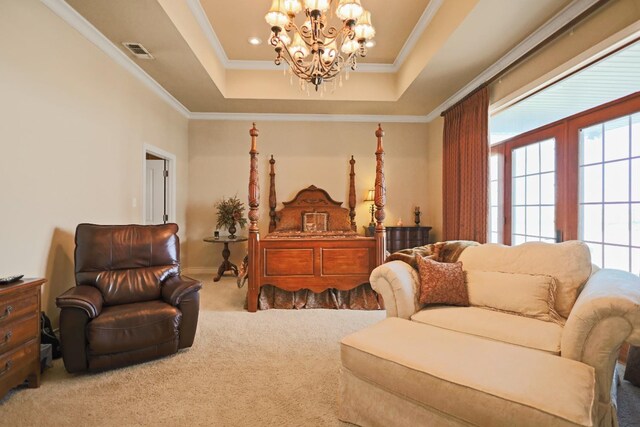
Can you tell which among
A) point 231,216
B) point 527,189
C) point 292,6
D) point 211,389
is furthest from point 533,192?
point 231,216

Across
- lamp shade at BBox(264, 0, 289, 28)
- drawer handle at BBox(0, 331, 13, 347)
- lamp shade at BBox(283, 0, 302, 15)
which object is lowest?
drawer handle at BBox(0, 331, 13, 347)

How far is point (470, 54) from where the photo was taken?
342cm

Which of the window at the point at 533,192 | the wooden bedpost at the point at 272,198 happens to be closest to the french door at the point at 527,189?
the window at the point at 533,192

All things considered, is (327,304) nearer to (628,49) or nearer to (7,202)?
(7,202)

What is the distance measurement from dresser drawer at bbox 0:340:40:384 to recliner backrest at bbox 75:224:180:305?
0.56 metres

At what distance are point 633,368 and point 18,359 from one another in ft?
12.9

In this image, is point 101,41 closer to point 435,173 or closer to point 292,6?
point 292,6

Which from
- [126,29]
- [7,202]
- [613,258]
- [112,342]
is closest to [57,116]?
[7,202]

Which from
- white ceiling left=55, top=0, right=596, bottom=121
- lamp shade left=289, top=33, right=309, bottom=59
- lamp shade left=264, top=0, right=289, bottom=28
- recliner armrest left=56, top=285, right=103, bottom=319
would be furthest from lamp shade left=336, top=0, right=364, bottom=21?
recliner armrest left=56, top=285, right=103, bottom=319

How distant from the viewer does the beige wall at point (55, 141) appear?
89.4 inches

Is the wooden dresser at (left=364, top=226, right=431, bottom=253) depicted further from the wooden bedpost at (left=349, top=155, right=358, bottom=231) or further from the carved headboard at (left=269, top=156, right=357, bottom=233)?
the carved headboard at (left=269, top=156, right=357, bottom=233)

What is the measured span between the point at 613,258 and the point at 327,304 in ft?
9.46

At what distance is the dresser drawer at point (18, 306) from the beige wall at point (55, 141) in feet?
1.61

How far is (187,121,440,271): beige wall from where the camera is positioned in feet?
18.6
